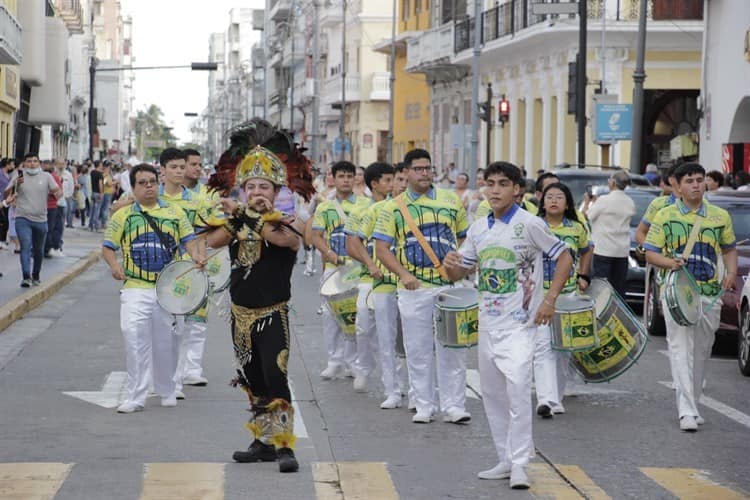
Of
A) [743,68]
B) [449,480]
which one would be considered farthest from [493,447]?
[743,68]

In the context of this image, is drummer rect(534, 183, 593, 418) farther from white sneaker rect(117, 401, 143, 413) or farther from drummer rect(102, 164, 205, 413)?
white sneaker rect(117, 401, 143, 413)

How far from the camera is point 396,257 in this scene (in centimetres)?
1131

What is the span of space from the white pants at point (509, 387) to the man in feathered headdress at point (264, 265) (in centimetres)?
116

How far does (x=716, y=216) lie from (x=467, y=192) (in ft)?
53.9

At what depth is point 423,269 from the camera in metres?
11.1

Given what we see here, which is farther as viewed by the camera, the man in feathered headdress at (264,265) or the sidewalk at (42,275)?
the sidewalk at (42,275)

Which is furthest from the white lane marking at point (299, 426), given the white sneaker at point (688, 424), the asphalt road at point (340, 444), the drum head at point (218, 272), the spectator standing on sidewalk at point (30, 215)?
the spectator standing on sidewalk at point (30, 215)

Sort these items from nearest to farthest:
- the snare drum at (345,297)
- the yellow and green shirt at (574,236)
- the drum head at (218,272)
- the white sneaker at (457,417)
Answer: the white sneaker at (457,417), the yellow and green shirt at (574,236), the snare drum at (345,297), the drum head at (218,272)

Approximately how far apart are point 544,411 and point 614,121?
20.4 m

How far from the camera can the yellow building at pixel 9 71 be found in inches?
1430

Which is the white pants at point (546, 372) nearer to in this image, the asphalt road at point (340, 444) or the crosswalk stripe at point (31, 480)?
the asphalt road at point (340, 444)

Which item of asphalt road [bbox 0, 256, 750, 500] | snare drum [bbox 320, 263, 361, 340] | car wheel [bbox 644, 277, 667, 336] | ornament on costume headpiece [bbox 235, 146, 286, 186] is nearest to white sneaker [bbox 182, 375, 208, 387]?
asphalt road [bbox 0, 256, 750, 500]

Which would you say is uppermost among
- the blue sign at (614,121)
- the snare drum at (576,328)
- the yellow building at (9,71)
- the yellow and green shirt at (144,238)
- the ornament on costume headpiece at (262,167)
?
the yellow building at (9,71)

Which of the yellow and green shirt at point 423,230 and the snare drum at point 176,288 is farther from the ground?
the yellow and green shirt at point 423,230
